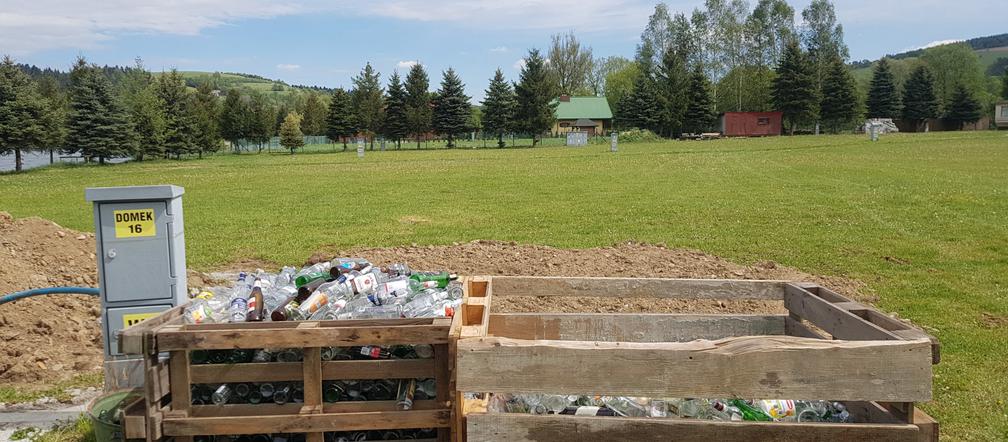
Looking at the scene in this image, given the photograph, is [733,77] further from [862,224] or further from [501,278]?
[501,278]

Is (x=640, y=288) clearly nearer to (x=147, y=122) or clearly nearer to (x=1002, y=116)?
(x=147, y=122)

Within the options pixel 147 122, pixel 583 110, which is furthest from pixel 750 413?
pixel 583 110

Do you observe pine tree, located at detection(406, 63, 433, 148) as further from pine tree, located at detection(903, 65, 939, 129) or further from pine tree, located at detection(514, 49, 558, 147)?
pine tree, located at detection(903, 65, 939, 129)

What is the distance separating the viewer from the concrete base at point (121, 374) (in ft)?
12.6

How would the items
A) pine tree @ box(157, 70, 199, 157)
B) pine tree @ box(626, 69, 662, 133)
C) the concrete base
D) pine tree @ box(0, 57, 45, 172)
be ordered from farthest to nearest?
pine tree @ box(626, 69, 662, 133)
pine tree @ box(157, 70, 199, 157)
pine tree @ box(0, 57, 45, 172)
the concrete base

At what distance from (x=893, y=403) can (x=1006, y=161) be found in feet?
94.2

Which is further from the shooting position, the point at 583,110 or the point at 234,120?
the point at 583,110

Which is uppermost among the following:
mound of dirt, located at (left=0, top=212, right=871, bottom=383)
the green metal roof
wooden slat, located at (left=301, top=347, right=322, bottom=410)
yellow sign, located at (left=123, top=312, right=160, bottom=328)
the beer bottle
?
the green metal roof

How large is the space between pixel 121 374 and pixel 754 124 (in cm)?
7102

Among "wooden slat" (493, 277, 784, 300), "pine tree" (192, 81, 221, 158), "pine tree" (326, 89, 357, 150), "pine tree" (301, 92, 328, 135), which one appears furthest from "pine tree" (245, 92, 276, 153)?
"wooden slat" (493, 277, 784, 300)

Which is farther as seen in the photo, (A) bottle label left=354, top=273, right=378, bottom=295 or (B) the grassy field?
(B) the grassy field

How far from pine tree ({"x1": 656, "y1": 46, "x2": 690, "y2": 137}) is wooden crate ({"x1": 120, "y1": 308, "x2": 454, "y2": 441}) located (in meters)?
68.0

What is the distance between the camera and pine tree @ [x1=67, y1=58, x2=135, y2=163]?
135 feet

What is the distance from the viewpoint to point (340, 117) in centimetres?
6644
